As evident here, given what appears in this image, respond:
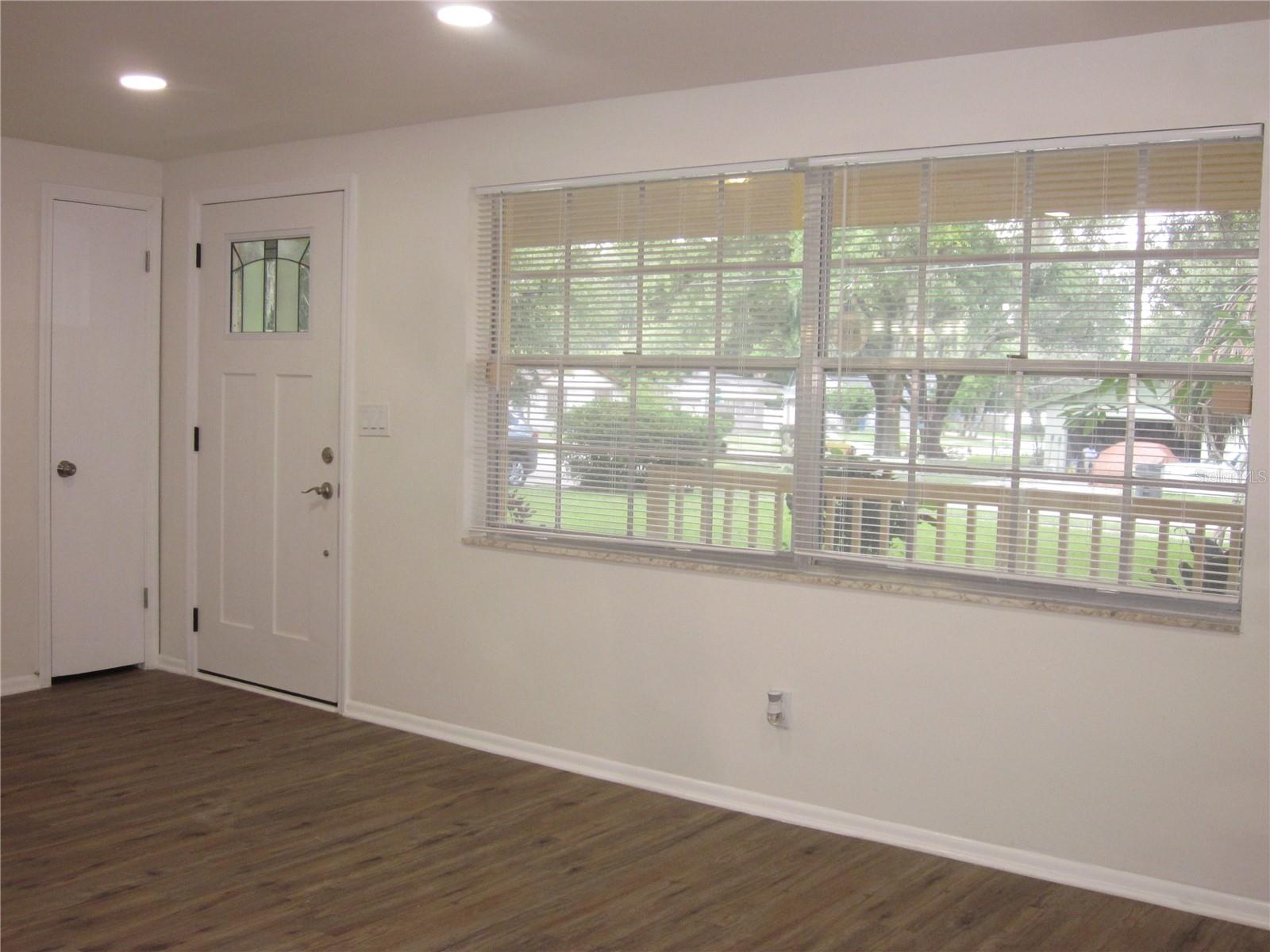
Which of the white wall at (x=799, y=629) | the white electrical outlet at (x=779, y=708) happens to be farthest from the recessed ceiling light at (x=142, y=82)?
the white electrical outlet at (x=779, y=708)

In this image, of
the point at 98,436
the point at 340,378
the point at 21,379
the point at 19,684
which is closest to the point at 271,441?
the point at 340,378

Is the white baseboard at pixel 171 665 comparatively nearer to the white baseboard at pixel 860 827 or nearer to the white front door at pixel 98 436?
the white front door at pixel 98 436

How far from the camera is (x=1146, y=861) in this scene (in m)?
3.05

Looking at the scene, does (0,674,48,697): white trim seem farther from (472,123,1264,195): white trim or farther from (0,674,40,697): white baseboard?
(472,123,1264,195): white trim

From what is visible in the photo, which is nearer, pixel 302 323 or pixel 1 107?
pixel 1 107

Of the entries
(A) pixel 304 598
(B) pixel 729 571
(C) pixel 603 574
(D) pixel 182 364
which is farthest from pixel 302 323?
(B) pixel 729 571

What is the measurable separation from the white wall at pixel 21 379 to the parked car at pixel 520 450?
225 cm

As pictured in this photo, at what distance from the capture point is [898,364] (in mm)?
3379

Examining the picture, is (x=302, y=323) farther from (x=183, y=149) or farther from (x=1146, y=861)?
(x=1146, y=861)

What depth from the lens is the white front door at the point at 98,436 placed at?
4.94 metres

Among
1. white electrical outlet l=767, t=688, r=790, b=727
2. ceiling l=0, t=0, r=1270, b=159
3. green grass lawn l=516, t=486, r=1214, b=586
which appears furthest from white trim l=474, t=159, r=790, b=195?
white electrical outlet l=767, t=688, r=790, b=727

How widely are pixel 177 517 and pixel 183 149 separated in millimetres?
1669

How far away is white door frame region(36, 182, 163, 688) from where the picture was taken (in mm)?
4852

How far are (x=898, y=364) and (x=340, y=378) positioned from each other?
2359mm
